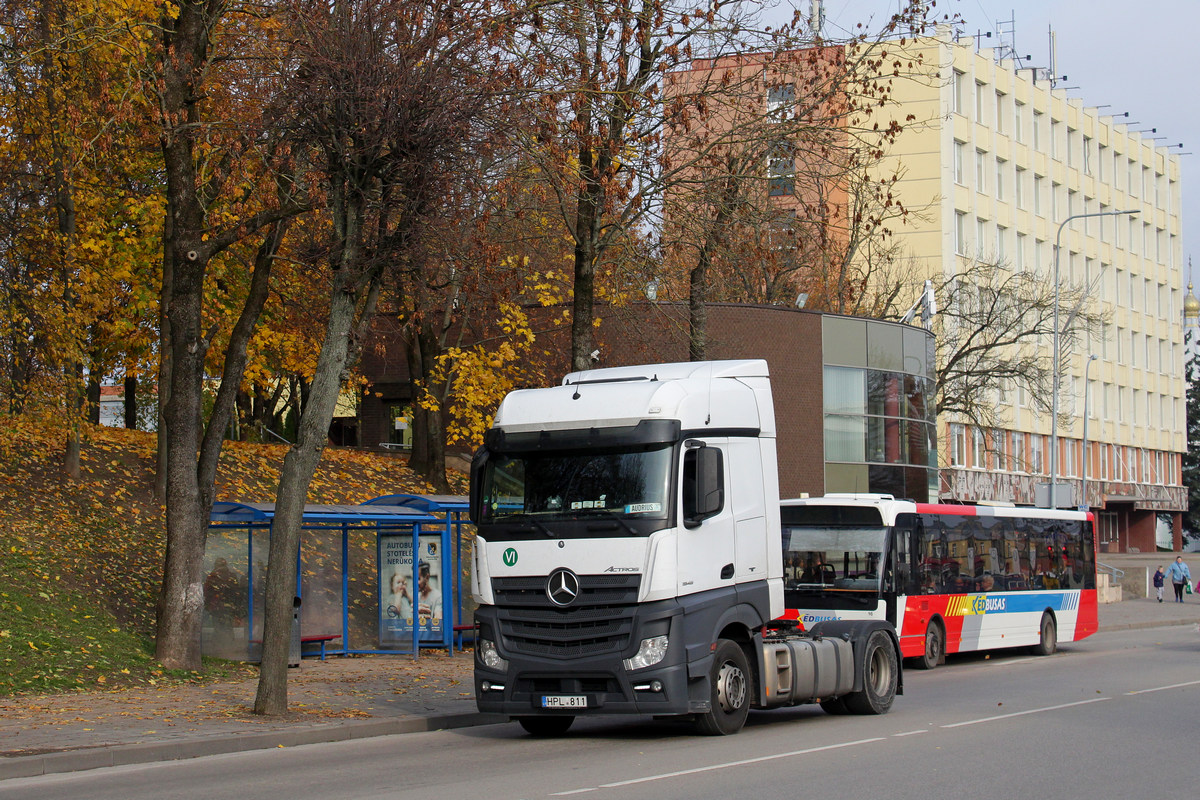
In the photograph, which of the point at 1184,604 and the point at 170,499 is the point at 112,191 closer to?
the point at 170,499

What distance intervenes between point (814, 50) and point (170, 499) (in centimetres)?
1062

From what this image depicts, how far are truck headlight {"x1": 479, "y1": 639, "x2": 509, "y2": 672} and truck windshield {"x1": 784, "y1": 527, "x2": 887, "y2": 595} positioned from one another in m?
9.77

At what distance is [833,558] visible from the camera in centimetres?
2208

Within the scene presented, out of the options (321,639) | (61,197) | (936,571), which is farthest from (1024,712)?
(61,197)

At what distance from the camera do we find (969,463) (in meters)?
62.7

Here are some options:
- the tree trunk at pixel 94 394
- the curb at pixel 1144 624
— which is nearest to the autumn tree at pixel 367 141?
the tree trunk at pixel 94 394

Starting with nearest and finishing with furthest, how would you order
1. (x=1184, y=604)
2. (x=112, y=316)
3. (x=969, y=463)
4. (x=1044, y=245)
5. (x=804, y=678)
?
(x=804, y=678)
(x=112, y=316)
(x=1184, y=604)
(x=969, y=463)
(x=1044, y=245)

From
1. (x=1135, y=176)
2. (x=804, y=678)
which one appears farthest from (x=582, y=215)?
(x=1135, y=176)

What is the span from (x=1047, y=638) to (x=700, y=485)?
17087 millimetres

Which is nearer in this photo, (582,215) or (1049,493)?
(582,215)

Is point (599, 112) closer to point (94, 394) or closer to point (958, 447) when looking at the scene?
point (94, 394)

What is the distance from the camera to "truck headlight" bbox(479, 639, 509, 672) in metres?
13.0

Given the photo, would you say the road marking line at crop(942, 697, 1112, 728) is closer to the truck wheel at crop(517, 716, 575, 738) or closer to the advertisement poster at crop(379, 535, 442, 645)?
the truck wheel at crop(517, 716, 575, 738)

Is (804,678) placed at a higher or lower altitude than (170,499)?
lower
